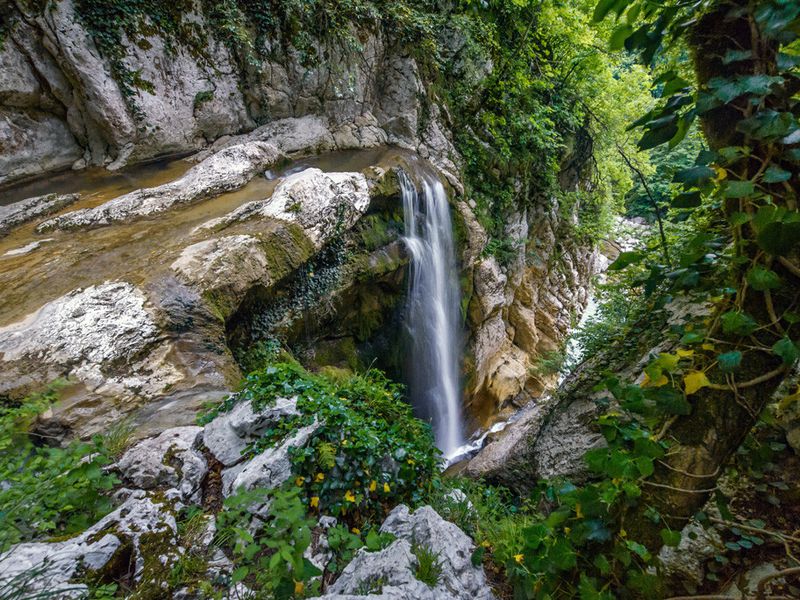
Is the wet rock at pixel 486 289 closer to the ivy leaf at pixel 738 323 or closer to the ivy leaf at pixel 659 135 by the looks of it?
the ivy leaf at pixel 659 135

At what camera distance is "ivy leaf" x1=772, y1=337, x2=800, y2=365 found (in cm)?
84

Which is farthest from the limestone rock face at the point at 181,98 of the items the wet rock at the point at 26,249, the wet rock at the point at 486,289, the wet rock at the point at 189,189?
the wet rock at the point at 486,289

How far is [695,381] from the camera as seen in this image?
0.96 metres

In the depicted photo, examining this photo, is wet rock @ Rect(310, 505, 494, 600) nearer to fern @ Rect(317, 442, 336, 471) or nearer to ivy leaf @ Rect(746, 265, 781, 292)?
fern @ Rect(317, 442, 336, 471)

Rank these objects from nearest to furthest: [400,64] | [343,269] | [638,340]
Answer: [638,340] → [343,269] → [400,64]

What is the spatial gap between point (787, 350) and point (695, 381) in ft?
0.62

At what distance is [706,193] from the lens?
95cm

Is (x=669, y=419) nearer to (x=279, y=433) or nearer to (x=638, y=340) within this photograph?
(x=279, y=433)

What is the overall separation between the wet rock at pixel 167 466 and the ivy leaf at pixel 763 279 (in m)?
2.93

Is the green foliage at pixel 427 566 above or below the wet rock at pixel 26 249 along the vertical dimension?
below

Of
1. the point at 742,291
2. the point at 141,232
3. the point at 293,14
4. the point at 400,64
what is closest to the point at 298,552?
the point at 742,291

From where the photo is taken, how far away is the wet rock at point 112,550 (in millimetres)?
1569

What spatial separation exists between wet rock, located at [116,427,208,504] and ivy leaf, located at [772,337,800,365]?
9.53 feet

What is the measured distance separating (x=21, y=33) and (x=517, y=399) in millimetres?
10969
